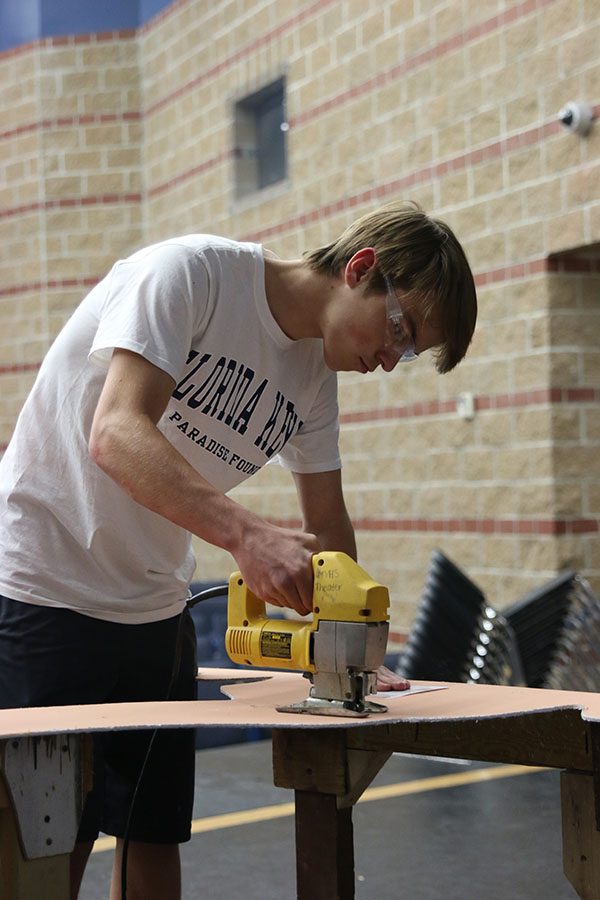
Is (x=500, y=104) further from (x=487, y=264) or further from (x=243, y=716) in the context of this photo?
(x=243, y=716)

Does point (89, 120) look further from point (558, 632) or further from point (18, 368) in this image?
point (558, 632)

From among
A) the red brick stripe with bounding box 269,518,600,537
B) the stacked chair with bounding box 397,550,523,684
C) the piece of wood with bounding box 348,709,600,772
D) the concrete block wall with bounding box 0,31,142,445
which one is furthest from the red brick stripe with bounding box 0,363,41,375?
the piece of wood with bounding box 348,709,600,772

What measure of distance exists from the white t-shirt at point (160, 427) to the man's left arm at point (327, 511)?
0.31 m

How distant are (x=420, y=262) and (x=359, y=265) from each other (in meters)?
0.13

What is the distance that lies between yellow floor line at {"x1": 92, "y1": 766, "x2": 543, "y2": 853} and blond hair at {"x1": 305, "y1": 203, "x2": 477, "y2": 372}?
276cm

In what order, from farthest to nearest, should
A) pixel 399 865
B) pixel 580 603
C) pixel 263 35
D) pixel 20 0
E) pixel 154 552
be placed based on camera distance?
pixel 20 0, pixel 263 35, pixel 580 603, pixel 399 865, pixel 154 552

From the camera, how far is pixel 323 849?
273 cm

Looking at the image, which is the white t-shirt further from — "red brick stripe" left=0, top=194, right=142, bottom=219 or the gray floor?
"red brick stripe" left=0, top=194, right=142, bottom=219

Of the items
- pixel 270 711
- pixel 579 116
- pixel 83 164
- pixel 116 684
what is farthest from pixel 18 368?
pixel 270 711

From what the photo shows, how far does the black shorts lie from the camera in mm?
2793

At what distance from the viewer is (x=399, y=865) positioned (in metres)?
4.67

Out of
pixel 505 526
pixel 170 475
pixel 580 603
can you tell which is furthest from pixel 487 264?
pixel 170 475

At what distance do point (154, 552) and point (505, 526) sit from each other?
4.55m

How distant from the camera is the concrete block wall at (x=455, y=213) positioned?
684 centimetres
